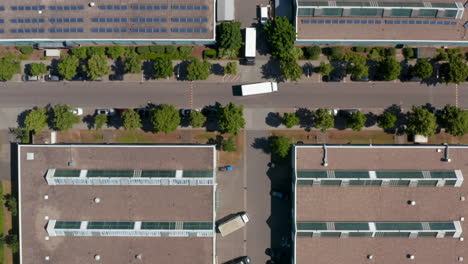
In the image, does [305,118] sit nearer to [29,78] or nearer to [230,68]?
[230,68]

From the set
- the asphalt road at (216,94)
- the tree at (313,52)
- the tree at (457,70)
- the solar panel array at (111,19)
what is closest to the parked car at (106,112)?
the asphalt road at (216,94)

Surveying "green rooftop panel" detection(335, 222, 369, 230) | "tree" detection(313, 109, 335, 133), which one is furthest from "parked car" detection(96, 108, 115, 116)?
"green rooftop panel" detection(335, 222, 369, 230)

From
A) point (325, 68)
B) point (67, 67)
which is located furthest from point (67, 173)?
point (325, 68)

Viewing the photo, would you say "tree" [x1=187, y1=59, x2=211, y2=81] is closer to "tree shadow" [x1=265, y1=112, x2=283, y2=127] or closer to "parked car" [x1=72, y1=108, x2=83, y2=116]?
"tree shadow" [x1=265, y1=112, x2=283, y2=127]

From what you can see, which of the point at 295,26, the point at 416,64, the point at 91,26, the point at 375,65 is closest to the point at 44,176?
the point at 91,26

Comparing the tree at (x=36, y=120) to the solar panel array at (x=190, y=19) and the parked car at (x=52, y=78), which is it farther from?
the solar panel array at (x=190, y=19)

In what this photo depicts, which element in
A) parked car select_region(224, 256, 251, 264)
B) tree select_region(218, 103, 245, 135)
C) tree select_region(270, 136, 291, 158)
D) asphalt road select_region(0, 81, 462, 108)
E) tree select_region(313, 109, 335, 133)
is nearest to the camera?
tree select_region(218, 103, 245, 135)
